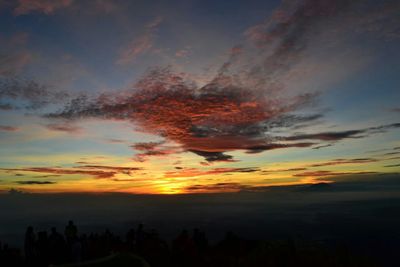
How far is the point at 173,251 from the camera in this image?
714 inches

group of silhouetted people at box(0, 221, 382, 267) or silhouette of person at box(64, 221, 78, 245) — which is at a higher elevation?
silhouette of person at box(64, 221, 78, 245)

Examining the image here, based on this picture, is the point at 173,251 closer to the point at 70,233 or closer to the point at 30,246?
the point at 70,233

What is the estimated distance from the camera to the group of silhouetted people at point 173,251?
593 inches

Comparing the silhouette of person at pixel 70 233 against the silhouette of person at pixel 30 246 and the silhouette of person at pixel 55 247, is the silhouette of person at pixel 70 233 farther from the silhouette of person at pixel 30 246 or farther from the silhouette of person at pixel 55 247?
the silhouette of person at pixel 30 246

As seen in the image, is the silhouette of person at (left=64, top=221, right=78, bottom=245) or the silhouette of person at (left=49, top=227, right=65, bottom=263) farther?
the silhouette of person at (left=49, top=227, right=65, bottom=263)

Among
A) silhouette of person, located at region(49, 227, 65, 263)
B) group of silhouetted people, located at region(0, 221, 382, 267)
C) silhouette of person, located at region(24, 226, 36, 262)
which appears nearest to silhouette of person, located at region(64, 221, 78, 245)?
→ group of silhouetted people, located at region(0, 221, 382, 267)

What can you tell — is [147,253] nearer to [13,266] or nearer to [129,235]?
[129,235]

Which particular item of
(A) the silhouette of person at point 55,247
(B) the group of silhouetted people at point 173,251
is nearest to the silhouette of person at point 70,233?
(B) the group of silhouetted people at point 173,251

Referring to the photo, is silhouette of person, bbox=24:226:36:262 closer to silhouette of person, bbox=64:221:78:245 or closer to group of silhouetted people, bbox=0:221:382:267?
group of silhouetted people, bbox=0:221:382:267

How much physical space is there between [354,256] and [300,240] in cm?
213

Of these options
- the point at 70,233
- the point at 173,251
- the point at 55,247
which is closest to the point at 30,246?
the point at 55,247

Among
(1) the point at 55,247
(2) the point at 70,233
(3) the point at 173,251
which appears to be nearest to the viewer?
(2) the point at 70,233

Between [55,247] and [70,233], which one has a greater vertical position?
[70,233]

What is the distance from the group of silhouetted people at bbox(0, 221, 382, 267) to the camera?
15.1m
